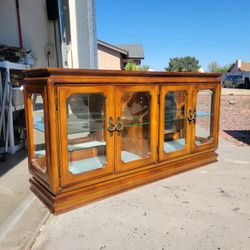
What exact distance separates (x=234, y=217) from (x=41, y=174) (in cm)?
153

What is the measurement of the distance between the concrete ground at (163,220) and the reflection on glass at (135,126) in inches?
13.3

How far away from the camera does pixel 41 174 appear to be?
7.10ft

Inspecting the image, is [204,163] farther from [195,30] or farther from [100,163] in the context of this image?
[195,30]

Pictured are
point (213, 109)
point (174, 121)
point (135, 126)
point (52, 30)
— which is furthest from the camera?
point (52, 30)

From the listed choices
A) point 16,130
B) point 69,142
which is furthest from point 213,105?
point 16,130

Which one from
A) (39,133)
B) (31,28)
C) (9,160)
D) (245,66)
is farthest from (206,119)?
(245,66)

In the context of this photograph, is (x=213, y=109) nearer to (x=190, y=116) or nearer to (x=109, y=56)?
(x=190, y=116)

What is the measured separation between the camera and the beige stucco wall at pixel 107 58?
16594 mm

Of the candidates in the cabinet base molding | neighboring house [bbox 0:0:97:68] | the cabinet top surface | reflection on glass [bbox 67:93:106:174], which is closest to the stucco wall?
neighboring house [bbox 0:0:97:68]

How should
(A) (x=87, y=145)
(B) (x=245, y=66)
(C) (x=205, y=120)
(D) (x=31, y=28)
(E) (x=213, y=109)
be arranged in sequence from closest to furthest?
(A) (x=87, y=145) → (E) (x=213, y=109) → (C) (x=205, y=120) → (D) (x=31, y=28) → (B) (x=245, y=66)

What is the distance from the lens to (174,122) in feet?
9.20

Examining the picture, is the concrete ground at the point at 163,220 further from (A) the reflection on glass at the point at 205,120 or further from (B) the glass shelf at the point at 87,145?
(A) the reflection on glass at the point at 205,120

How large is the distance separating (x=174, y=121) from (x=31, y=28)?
11.4ft

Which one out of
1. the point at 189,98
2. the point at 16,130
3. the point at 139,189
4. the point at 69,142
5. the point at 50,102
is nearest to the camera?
the point at 50,102
